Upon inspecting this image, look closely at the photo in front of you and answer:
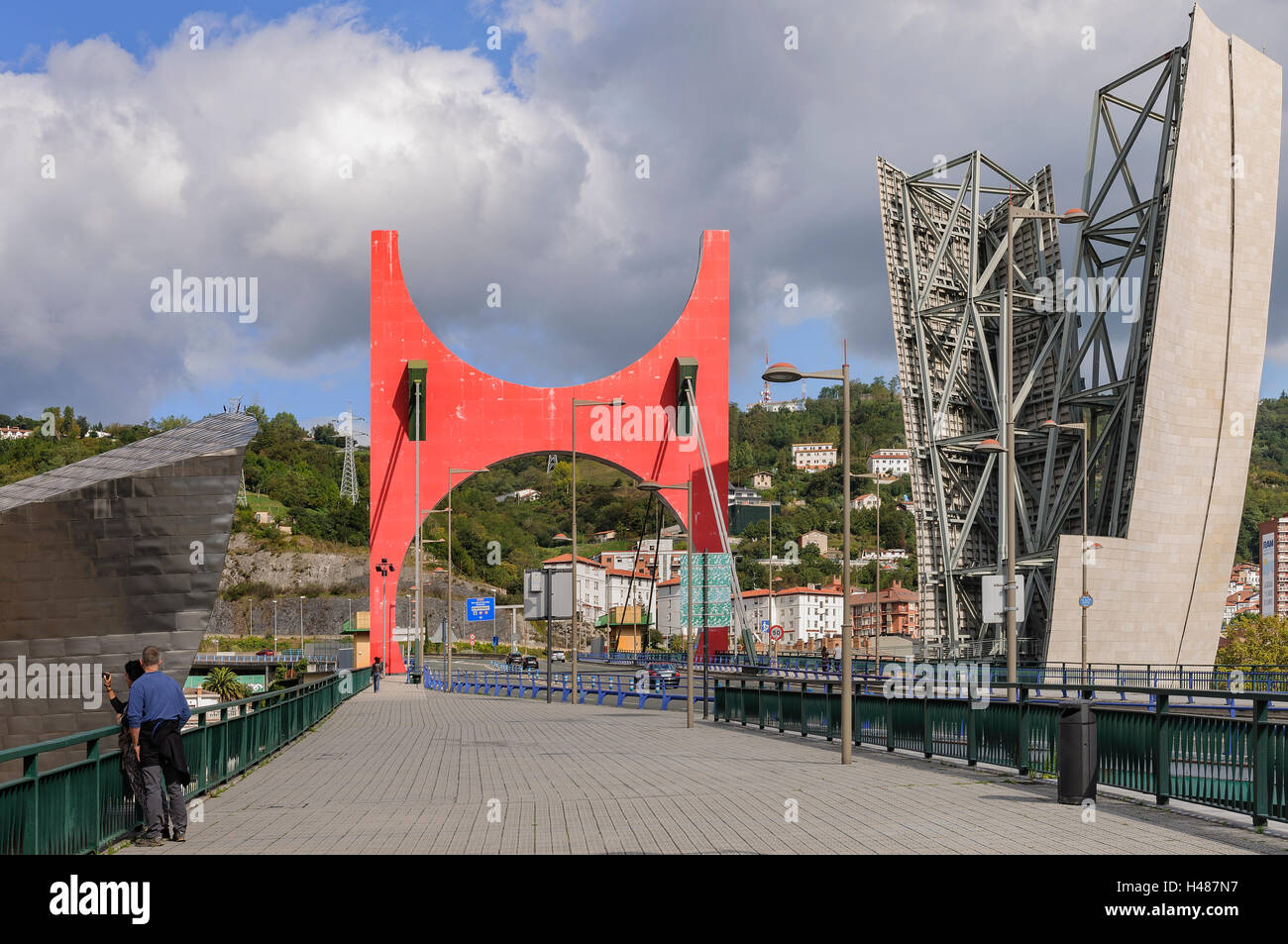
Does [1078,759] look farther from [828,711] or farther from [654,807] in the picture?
[828,711]

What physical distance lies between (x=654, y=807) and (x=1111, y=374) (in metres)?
43.1

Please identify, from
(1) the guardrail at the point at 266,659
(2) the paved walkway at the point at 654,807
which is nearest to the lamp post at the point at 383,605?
(1) the guardrail at the point at 266,659

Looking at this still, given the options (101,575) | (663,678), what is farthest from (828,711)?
(663,678)

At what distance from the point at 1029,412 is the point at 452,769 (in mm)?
42822

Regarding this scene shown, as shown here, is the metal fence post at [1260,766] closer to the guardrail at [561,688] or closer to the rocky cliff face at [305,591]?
the guardrail at [561,688]

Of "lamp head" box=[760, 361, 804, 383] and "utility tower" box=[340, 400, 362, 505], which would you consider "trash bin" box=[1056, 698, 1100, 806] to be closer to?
"lamp head" box=[760, 361, 804, 383]

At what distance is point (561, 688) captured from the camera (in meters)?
39.8

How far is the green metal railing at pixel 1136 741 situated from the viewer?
34.8ft

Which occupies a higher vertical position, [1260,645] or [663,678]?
[663,678]

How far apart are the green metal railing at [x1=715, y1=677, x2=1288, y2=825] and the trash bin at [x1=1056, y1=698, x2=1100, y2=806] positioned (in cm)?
48

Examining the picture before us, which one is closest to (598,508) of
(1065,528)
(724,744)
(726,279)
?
(726,279)

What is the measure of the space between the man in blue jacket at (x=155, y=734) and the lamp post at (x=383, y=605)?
161 feet
